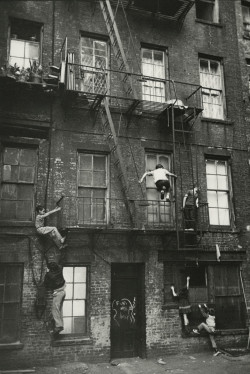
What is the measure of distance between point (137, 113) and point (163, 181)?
2826 millimetres

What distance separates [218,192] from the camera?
12477 mm

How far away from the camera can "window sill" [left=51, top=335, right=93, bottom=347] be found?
9578mm

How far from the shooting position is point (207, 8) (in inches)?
569

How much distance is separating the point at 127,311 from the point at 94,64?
7.92m

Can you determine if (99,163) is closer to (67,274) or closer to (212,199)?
(67,274)

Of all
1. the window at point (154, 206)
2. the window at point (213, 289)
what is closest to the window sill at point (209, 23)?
the window at point (154, 206)

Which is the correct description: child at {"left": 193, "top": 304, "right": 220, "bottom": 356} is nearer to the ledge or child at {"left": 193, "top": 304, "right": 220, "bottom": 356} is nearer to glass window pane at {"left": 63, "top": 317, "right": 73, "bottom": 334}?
glass window pane at {"left": 63, "top": 317, "right": 73, "bottom": 334}

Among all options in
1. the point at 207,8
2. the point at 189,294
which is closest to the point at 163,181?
the point at 189,294

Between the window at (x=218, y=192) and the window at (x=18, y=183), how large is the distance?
5835mm

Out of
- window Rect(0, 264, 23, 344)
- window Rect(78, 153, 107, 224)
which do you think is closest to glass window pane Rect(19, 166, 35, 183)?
window Rect(78, 153, 107, 224)

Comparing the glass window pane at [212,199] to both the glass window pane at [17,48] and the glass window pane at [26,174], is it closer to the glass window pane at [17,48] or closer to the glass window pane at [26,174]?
the glass window pane at [26,174]

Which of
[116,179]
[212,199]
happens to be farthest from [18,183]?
[212,199]

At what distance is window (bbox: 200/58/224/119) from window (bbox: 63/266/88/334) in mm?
7077

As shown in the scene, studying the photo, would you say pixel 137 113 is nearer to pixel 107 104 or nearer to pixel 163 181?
pixel 107 104
